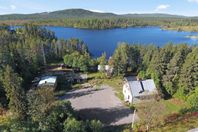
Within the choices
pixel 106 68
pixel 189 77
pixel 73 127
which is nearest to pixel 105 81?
pixel 106 68

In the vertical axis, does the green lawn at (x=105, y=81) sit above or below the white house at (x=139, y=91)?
below

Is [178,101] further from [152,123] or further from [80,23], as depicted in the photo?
[80,23]

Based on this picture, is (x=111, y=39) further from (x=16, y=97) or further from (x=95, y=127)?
(x=95, y=127)

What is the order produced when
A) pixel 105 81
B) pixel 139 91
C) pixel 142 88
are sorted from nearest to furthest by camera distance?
pixel 139 91
pixel 142 88
pixel 105 81

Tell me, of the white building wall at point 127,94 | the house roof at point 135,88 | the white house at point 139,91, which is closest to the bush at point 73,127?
the white house at point 139,91

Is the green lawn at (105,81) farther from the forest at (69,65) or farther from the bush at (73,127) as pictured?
the bush at (73,127)

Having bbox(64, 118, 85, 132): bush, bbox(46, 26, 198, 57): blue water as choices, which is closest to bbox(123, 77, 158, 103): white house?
bbox(64, 118, 85, 132): bush

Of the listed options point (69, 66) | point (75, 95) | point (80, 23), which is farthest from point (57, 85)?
point (80, 23)
